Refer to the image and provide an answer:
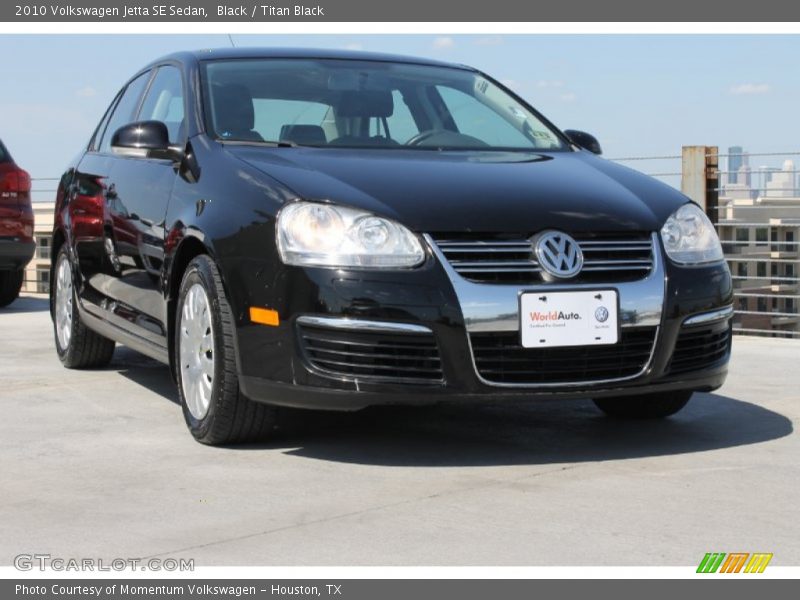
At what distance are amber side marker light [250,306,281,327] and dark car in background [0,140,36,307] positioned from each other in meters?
7.11

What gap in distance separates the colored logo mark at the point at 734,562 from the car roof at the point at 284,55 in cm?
338

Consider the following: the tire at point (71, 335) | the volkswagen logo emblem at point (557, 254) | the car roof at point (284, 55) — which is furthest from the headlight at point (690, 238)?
the tire at point (71, 335)

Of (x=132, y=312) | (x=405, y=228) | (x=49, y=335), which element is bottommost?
(x=49, y=335)

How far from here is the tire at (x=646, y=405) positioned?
20.1ft

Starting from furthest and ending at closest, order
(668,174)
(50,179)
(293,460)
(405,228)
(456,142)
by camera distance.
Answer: (50,179), (668,174), (456,142), (293,460), (405,228)

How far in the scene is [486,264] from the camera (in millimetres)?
5008

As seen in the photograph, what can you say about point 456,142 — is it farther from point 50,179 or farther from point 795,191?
point 50,179

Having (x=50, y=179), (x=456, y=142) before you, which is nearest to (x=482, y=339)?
(x=456, y=142)

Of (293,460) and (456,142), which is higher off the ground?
(456,142)

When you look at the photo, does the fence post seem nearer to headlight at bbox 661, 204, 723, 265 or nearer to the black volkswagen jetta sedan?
the black volkswagen jetta sedan

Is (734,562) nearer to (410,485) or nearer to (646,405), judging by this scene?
(410,485)

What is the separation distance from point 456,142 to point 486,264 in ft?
4.39

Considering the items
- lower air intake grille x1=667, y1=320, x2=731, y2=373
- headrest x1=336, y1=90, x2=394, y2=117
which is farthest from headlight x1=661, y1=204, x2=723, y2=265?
headrest x1=336, y1=90, x2=394, y2=117

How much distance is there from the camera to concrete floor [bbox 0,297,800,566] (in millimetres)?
4055
